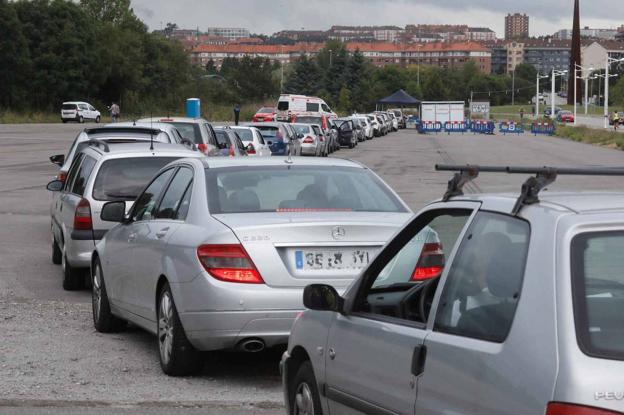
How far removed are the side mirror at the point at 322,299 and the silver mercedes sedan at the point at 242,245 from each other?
2.39 meters

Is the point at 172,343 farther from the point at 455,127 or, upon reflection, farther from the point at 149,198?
the point at 455,127

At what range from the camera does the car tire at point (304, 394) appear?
5.76 meters

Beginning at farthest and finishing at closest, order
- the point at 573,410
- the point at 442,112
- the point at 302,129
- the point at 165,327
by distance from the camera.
A: the point at 442,112, the point at 302,129, the point at 165,327, the point at 573,410

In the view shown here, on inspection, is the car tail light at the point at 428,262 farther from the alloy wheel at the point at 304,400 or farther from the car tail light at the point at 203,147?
the car tail light at the point at 203,147

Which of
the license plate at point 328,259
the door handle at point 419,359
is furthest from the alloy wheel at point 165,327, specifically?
the door handle at point 419,359

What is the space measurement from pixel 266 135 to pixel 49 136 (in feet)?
83.1

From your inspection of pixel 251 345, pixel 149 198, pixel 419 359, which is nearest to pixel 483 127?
pixel 149 198

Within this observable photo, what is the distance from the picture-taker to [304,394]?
5941 mm

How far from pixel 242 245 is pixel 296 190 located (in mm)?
1153

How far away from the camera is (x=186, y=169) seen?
9227mm

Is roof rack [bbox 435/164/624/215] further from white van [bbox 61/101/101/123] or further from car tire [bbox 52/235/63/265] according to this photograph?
white van [bbox 61/101/101/123]

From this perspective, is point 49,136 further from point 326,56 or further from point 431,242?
point 326,56

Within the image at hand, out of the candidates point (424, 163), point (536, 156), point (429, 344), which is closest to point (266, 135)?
point (424, 163)

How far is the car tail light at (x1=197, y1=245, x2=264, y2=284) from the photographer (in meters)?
7.89
